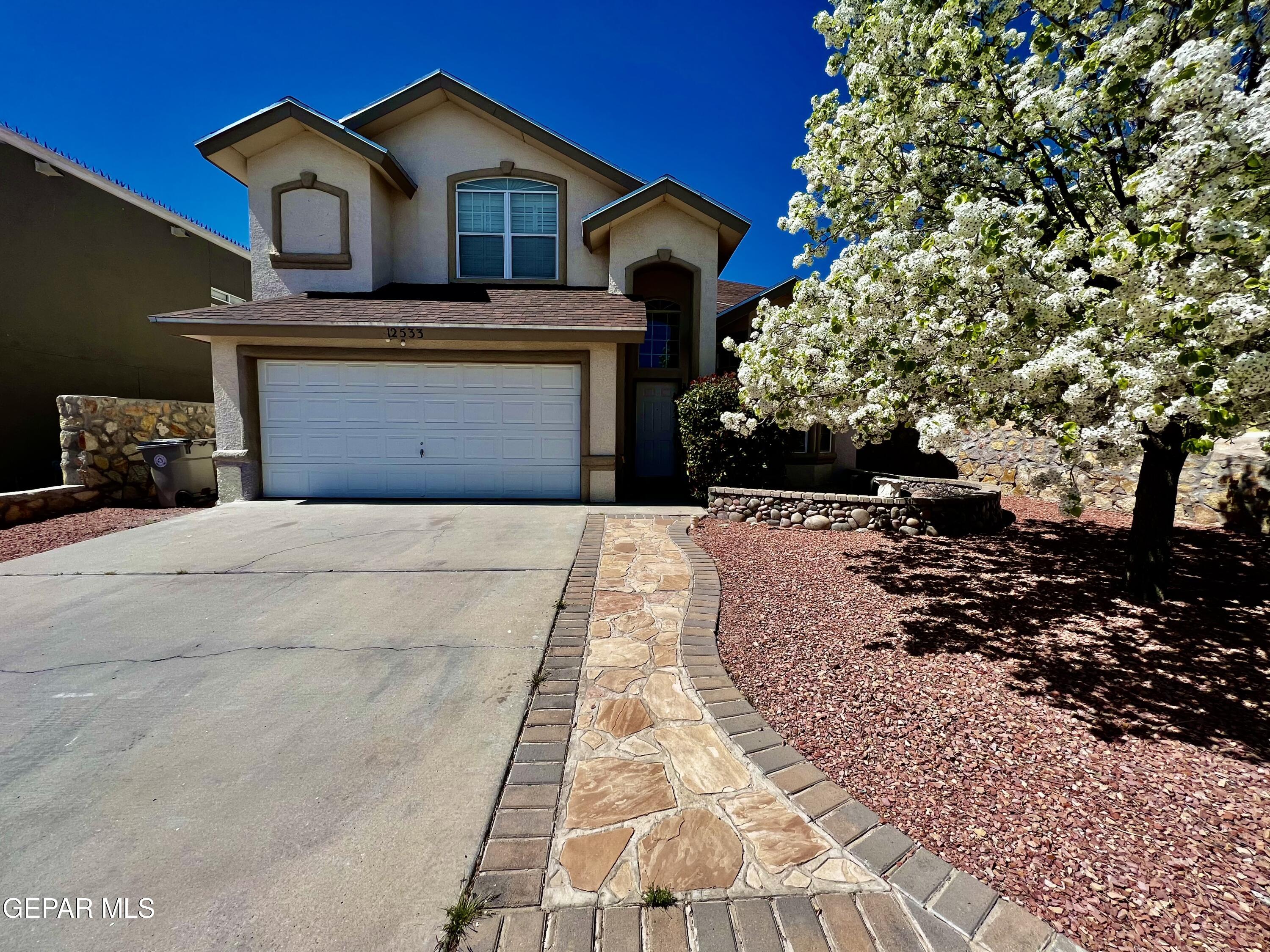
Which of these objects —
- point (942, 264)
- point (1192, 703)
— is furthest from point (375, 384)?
point (1192, 703)

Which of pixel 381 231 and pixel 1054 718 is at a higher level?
pixel 381 231

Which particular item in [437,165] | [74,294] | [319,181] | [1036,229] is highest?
[437,165]

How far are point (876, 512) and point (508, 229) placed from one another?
9370mm

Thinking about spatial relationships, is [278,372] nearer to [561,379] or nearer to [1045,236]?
[561,379]

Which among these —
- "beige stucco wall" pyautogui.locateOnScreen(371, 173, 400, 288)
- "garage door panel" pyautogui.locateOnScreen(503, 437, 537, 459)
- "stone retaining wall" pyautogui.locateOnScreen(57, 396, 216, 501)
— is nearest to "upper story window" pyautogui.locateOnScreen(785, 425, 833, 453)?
"garage door panel" pyautogui.locateOnScreen(503, 437, 537, 459)

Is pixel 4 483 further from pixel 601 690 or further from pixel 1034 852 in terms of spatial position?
pixel 1034 852

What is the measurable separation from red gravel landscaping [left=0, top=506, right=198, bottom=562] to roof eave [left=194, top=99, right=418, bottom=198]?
6.77 meters

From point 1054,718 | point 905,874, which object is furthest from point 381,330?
point 1054,718

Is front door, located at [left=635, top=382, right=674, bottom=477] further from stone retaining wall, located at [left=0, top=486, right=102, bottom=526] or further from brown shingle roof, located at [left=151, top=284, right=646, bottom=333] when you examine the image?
stone retaining wall, located at [left=0, top=486, right=102, bottom=526]

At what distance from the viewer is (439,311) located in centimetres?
918

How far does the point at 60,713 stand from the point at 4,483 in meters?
11.5

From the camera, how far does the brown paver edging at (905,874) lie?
1708mm

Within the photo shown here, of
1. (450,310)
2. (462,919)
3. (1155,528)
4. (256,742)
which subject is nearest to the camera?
(462,919)

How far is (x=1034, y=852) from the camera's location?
2037 mm
